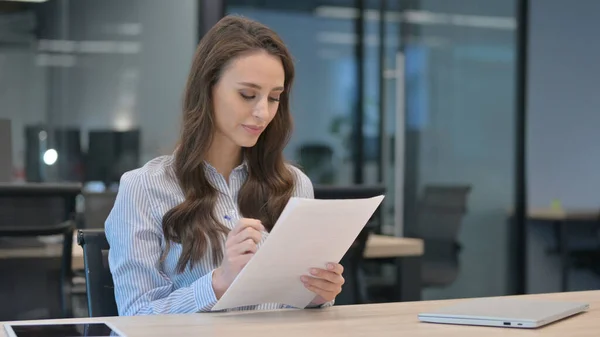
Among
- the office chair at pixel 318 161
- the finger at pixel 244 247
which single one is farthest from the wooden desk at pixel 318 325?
the office chair at pixel 318 161

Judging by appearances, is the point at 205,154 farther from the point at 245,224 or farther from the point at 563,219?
the point at 563,219

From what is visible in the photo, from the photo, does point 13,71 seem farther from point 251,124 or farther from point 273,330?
point 273,330

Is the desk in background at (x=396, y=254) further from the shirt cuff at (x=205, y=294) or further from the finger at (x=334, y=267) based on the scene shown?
the finger at (x=334, y=267)

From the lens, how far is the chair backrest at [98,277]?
84.2 inches

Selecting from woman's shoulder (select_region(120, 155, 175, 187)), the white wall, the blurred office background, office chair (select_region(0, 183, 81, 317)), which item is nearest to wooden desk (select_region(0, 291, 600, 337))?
woman's shoulder (select_region(120, 155, 175, 187))

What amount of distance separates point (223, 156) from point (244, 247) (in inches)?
18.5

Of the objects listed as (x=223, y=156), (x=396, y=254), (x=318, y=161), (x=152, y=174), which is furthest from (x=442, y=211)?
(x=152, y=174)

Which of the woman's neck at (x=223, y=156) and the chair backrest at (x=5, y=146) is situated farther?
the chair backrest at (x=5, y=146)

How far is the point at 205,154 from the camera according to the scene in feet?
7.37

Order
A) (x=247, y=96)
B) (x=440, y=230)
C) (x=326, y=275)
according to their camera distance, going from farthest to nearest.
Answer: (x=440, y=230) < (x=247, y=96) < (x=326, y=275)

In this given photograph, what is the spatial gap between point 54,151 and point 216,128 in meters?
3.34

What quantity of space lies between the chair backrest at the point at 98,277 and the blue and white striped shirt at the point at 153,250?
4 centimetres

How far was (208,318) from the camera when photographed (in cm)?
185

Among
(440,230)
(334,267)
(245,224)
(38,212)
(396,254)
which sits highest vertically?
(245,224)
